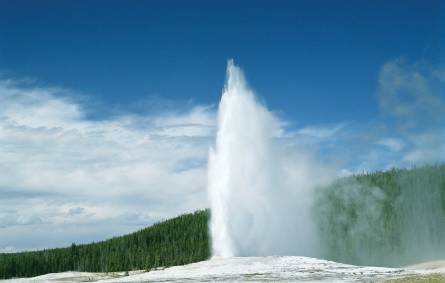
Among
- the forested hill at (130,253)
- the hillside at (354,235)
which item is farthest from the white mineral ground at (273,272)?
the forested hill at (130,253)

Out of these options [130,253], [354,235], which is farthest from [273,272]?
[130,253]

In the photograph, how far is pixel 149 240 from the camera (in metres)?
128

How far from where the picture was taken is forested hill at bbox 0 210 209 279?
112438 mm

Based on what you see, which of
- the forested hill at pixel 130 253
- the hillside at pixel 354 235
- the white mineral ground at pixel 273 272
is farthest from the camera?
the forested hill at pixel 130 253

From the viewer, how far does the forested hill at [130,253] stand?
4427 inches

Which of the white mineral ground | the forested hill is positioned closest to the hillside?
the forested hill

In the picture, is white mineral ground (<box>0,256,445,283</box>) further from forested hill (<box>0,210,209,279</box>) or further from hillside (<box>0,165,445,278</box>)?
forested hill (<box>0,210,209,279</box>)

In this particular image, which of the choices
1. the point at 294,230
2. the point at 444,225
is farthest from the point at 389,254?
the point at 294,230

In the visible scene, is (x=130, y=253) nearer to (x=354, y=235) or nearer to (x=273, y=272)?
(x=354, y=235)

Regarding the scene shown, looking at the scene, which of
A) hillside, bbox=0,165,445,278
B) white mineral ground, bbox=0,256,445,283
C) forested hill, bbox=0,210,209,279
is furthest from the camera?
forested hill, bbox=0,210,209,279

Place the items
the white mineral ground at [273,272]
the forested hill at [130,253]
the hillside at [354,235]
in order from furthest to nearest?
the forested hill at [130,253], the hillside at [354,235], the white mineral ground at [273,272]

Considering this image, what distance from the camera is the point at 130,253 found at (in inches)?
4641

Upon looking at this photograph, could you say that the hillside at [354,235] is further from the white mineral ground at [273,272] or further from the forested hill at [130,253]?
the white mineral ground at [273,272]

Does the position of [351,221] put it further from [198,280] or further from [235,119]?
[198,280]
